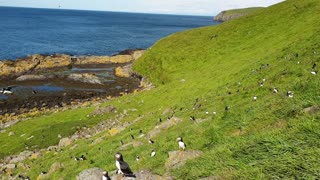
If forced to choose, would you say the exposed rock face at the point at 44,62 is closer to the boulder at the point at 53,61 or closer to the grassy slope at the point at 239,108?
the boulder at the point at 53,61

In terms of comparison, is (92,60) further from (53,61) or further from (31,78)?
(31,78)

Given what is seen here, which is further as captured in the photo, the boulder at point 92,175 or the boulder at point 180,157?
the boulder at point 92,175

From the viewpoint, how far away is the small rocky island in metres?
71.1

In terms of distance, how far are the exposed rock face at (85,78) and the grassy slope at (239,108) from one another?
1435cm

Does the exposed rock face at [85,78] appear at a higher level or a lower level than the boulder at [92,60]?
lower

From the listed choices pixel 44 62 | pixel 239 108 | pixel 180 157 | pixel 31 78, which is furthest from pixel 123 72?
pixel 180 157

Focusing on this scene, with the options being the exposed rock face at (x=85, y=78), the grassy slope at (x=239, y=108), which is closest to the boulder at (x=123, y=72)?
the exposed rock face at (x=85, y=78)

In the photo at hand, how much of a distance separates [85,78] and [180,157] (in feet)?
259

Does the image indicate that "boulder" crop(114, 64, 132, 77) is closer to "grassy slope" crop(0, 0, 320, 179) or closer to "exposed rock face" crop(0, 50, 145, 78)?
"grassy slope" crop(0, 0, 320, 179)

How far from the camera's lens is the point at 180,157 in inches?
603

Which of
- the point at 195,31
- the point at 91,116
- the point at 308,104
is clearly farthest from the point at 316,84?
the point at 195,31

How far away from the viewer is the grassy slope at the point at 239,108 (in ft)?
35.9

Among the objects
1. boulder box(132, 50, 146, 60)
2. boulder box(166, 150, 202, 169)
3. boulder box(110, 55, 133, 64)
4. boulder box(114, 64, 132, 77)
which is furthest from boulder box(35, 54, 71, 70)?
boulder box(166, 150, 202, 169)

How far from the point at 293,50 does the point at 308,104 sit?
3308 cm
